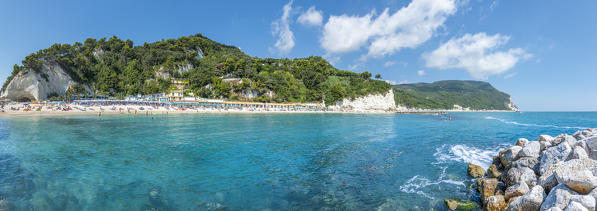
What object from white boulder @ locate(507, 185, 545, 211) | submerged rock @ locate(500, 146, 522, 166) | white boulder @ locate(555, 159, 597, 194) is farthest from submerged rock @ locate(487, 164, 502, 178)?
white boulder @ locate(507, 185, 545, 211)

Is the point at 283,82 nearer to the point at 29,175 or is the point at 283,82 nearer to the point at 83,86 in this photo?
the point at 83,86

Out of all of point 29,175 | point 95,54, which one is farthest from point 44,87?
point 29,175

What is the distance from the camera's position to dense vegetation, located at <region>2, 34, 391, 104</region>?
72312 millimetres

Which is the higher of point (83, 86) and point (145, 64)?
point (145, 64)

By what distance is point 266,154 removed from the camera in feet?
42.4

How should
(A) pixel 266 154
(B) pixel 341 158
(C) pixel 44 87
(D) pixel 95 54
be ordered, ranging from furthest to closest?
(D) pixel 95 54 < (C) pixel 44 87 < (A) pixel 266 154 < (B) pixel 341 158

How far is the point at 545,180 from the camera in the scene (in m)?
5.88

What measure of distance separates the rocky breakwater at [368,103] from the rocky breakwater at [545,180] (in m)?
73.3

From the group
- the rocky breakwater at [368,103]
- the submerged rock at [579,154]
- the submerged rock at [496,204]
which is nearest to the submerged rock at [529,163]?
the submerged rock at [579,154]

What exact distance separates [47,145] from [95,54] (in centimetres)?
8947

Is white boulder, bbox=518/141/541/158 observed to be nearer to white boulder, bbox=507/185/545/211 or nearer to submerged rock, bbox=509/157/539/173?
submerged rock, bbox=509/157/539/173

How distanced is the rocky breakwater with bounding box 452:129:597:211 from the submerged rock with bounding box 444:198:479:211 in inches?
13.2

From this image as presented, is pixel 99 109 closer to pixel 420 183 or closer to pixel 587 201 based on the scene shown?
pixel 420 183

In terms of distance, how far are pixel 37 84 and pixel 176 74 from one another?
33.3 m
